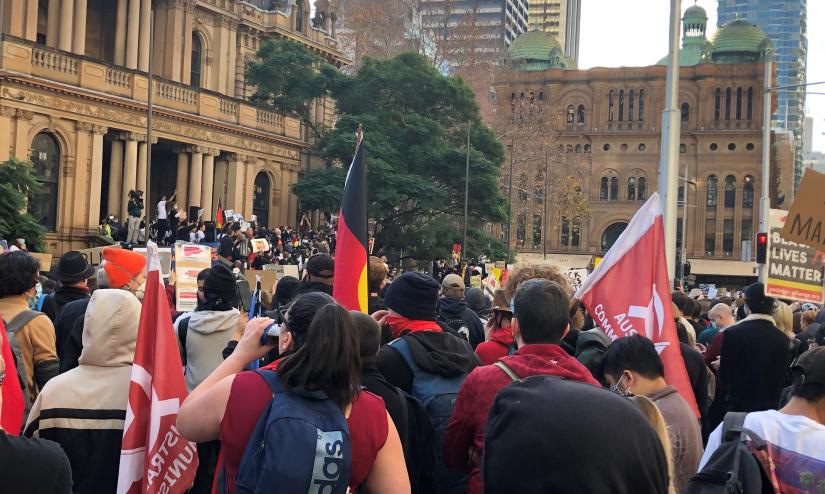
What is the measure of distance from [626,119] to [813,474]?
80.7 m

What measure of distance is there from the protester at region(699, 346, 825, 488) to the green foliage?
2241 cm

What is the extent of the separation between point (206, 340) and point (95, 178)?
96.7 feet

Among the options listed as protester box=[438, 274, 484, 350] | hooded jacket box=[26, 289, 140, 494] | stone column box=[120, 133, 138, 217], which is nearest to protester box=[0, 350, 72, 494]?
hooded jacket box=[26, 289, 140, 494]

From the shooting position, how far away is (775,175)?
94312mm

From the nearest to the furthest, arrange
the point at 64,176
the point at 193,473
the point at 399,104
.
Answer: the point at 193,473, the point at 64,176, the point at 399,104

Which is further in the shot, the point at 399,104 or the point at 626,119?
the point at 626,119

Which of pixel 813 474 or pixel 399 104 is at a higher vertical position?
pixel 399 104

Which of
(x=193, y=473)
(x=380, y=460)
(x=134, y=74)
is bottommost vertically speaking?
(x=193, y=473)

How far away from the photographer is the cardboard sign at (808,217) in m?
7.41

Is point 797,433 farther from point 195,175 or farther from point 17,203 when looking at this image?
point 195,175

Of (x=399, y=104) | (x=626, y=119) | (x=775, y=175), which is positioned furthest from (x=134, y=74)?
(x=775, y=175)

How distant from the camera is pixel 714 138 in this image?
78.5m

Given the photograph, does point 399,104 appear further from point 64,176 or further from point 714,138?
point 714,138

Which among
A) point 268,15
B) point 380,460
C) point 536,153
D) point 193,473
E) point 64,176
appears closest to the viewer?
point 380,460
